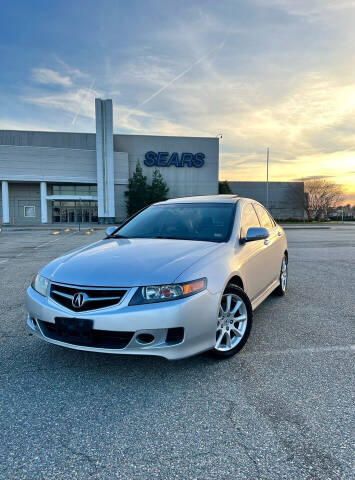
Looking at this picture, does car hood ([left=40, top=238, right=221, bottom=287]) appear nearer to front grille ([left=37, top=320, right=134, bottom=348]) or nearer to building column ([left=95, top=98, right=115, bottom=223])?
front grille ([left=37, top=320, right=134, bottom=348])

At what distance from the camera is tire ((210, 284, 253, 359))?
310cm

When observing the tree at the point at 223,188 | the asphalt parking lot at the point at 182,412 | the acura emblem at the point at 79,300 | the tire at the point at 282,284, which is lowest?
the asphalt parking lot at the point at 182,412

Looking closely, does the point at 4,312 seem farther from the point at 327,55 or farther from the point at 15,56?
the point at 15,56

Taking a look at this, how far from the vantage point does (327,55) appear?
1178 cm

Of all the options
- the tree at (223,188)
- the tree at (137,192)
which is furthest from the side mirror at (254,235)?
the tree at (223,188)

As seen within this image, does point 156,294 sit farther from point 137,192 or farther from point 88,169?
point 88,169

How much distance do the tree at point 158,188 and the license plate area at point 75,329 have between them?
4181cm

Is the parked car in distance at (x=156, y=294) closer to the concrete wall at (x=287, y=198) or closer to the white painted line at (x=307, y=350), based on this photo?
the white painted line at (x=307, y=350)

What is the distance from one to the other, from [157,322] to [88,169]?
147 feet

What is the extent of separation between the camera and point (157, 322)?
254 cm

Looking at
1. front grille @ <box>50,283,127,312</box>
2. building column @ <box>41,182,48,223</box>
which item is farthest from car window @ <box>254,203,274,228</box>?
building column @ <box>41,182,48,223</box>

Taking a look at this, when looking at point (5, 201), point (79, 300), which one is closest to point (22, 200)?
point (5, 201)

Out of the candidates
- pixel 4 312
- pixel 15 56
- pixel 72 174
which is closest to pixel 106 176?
pixel 72 174

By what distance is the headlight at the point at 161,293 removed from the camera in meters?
2.59
